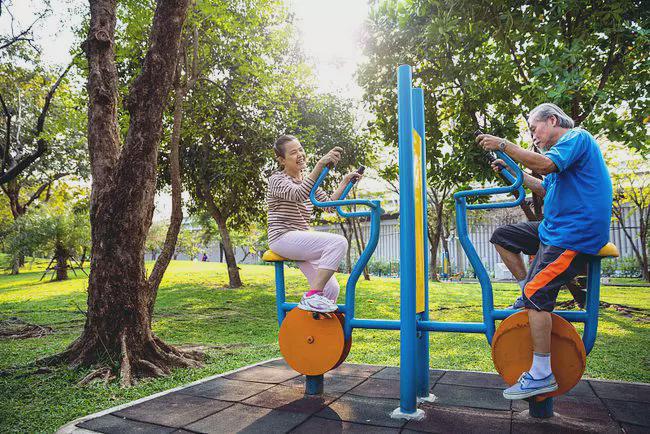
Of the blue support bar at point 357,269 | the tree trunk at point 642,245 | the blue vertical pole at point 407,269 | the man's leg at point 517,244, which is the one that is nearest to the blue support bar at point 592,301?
the man's leg at point 517,244

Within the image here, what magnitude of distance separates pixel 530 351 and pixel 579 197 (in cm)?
85

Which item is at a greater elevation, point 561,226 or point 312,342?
point 561,226

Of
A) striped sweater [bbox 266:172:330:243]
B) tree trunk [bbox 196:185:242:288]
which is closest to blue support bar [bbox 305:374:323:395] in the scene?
striped sweater [bbox 266:172:330:243]

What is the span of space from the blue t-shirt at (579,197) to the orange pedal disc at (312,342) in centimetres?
140

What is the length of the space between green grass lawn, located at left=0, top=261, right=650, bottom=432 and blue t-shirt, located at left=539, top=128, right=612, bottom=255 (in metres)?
2.03

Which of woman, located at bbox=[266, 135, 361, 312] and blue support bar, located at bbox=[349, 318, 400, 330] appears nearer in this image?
blue support bar, located at bbox=[349, 318, 400, 330]

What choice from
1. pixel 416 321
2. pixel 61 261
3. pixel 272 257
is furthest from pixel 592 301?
pixel 61 261

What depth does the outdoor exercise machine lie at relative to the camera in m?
2.37

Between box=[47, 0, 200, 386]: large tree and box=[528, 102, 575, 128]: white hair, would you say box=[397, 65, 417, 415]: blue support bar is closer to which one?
box=[528, 102, 575, 128]: white hair

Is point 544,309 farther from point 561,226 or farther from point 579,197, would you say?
point 579,197

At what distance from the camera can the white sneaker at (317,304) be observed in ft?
9.39

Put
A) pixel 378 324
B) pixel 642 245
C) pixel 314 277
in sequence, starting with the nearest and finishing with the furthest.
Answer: pixel 378 324 → pixel 314 277 → pixel 642 245

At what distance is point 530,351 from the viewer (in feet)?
7.93

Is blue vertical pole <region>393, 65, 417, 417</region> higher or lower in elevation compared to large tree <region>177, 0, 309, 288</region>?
lower
